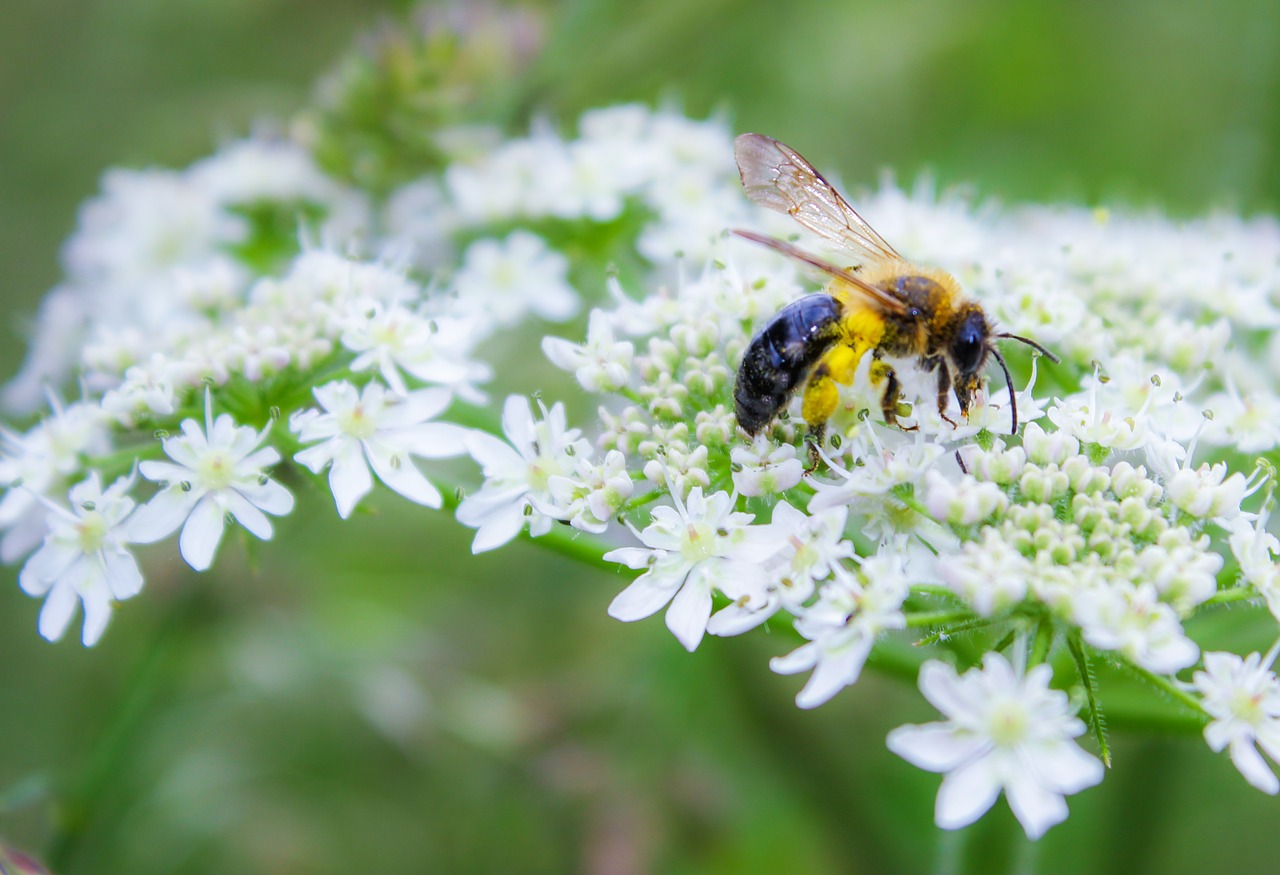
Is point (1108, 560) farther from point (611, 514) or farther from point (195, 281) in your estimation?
point (195, 281)

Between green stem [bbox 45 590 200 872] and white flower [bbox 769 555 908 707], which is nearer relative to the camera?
white flower [bbox 769 555 908 707]

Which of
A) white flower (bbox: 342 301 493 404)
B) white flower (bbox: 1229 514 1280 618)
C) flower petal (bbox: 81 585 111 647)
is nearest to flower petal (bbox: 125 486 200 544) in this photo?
flower petal (bbox: 81 585 111 647)

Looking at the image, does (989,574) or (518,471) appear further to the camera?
(518,471)

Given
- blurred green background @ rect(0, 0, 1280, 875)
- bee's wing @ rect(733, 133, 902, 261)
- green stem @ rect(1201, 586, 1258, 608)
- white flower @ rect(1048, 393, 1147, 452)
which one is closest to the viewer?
green stem @ rect(1201, 586, 1258, 608)

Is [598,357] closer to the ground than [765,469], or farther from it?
farther from it

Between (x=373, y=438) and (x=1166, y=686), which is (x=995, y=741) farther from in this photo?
(x=373, y=438)

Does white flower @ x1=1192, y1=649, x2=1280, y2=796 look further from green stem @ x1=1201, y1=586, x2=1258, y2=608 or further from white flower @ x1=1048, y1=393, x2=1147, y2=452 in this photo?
white flower @ x1=1048, y1=393, x2=1147, y2=452

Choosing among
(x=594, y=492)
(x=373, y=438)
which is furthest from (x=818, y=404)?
(x=373, y=438)
